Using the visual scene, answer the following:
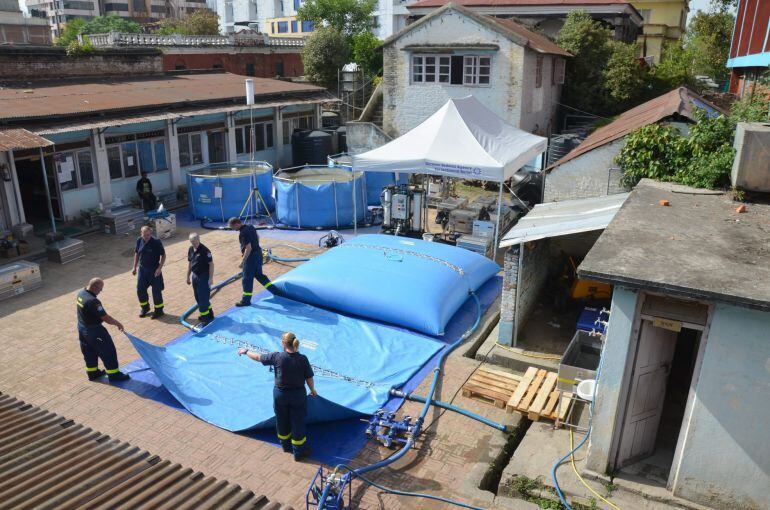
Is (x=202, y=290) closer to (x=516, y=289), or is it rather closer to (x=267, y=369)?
(x=267, y=369)

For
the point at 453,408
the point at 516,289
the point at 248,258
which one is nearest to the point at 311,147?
the point at 248,258

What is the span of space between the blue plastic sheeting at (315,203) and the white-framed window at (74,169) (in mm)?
5375

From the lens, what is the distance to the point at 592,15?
30.2 m

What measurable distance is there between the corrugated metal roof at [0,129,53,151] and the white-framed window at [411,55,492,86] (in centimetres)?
1391

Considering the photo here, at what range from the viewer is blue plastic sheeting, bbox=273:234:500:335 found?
10086mm

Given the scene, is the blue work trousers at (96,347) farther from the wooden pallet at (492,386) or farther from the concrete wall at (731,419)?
the concrete wall at (731,419)

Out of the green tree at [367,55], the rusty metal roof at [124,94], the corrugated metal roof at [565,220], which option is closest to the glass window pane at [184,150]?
the rusty metal roof at [124,94]

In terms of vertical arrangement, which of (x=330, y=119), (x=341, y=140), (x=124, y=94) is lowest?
(x=341, y=140)

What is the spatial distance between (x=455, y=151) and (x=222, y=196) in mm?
6955

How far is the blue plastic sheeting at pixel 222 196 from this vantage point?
1678 cm

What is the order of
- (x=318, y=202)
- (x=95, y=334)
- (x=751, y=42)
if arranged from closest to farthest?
(x=95, y=334) → (x=318, y=202) → (x=751, y=42)

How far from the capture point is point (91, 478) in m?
4.32

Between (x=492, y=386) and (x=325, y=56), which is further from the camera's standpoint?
(x=325, y=56)

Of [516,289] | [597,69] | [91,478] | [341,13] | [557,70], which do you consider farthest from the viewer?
[341,13]
